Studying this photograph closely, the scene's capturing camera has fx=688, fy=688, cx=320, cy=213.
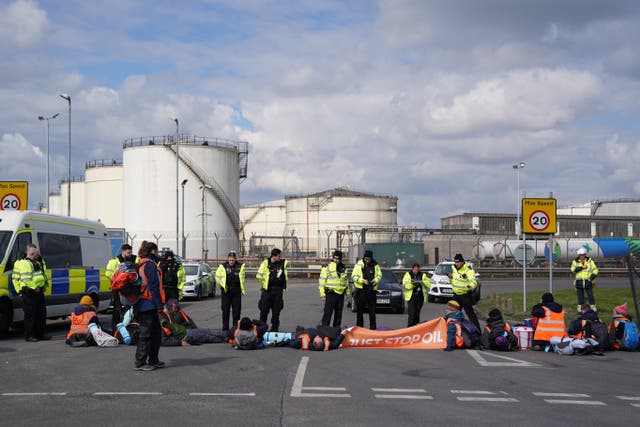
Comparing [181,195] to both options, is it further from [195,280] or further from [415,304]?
[415,304]

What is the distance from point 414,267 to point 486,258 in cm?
4180

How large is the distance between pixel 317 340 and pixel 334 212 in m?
61.2

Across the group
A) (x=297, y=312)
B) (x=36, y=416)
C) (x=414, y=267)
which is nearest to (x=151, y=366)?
(x=36, y=416)

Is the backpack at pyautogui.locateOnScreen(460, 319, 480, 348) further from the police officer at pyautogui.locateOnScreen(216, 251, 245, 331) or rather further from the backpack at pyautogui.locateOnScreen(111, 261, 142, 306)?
the backpack at pyautogui.locateOnScreen(111, 261, 142, 306)

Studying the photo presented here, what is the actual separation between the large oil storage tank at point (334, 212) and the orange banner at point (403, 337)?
58.0 metres

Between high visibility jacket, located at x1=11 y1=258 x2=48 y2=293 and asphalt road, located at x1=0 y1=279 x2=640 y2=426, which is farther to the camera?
high visibility jacket, located at x1=11 y1=258 x2=48 y2=293

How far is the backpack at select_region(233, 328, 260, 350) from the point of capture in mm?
12188

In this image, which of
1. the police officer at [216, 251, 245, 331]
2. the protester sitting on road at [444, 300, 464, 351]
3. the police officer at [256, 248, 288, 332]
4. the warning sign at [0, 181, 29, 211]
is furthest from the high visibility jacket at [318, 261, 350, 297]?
the warning sign at [0, 181, 29, 211]

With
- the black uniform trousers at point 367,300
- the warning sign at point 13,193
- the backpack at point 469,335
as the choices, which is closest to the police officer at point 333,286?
the black uniform trousers at point 367,300

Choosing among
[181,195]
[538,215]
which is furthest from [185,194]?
[538,215]

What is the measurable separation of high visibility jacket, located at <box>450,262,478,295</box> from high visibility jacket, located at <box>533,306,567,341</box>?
2039 millimetres

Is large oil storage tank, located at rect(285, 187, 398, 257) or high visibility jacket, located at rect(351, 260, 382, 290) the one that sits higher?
large oil storage tank, located at rect(285, 187, 398, 257)

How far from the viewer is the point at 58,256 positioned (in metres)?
15.8

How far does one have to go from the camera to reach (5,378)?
30.4 ft
